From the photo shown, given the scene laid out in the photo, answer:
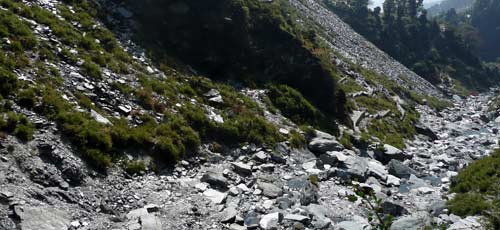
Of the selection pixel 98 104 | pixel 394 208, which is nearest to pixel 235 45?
pixel 98 104

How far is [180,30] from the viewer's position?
2981 centimetres

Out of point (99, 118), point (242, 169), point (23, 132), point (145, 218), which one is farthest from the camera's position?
point (242, 169)

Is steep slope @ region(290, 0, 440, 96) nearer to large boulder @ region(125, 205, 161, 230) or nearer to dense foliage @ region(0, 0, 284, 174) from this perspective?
dense foliage @ region(0, 0, 284, 174)

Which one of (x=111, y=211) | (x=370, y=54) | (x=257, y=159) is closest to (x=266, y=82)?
(x=257, y=159)

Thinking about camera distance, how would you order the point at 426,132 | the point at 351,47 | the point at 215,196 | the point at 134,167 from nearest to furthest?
the point at 215,196, the point at 134,167, the point at 426,132, the point at 351,47

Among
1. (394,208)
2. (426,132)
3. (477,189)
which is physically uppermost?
(477,189)

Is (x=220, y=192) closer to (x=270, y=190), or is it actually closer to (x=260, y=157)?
(x=270, y=190)

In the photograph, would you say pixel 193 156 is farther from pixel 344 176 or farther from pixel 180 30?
pixel 180 30

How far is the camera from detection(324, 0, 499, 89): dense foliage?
369ft

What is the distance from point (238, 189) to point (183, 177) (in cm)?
227

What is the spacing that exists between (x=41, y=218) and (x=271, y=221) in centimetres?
682

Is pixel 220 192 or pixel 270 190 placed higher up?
pixel 270 190

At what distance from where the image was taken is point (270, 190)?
17516mm

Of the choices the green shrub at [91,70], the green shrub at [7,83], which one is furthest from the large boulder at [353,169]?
the green shrub at [7,83]
